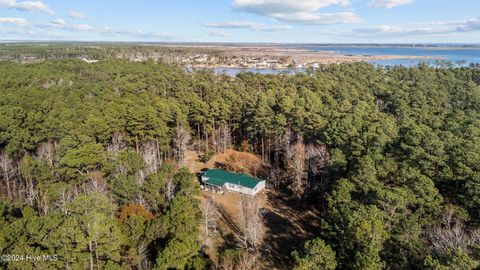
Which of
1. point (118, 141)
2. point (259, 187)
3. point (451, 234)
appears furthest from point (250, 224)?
point (118, 141)

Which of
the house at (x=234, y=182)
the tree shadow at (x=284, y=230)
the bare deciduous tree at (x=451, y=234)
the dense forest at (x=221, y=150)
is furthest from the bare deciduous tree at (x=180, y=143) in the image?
the bare deciduous tree at (x=451, y=234)

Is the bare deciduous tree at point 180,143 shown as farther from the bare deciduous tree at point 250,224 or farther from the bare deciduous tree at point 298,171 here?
the bare deciduous tree at point 298,171

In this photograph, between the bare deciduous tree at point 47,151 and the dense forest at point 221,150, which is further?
the bare deciduous tree at point 47,151

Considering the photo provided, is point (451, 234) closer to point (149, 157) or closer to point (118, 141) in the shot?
point (149, 157)

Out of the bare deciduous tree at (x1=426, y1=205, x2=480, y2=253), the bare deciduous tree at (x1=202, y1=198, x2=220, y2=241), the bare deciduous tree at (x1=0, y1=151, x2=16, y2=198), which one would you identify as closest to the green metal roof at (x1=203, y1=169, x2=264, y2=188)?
the bare deciduous tree at (x1=202, y1=198, x2=220, y2=241)

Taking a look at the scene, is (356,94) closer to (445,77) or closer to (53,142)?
(445,77)

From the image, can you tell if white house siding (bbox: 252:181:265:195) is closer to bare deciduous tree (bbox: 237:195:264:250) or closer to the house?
the house
